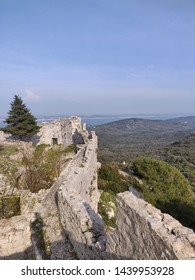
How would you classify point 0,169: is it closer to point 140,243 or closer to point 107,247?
point 107,247

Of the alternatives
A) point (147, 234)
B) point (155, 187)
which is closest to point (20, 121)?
point (155, 187)

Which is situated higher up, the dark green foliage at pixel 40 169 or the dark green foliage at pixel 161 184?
the dark green foliage at pixel 40 169

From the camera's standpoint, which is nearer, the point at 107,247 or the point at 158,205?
the point at 107,247

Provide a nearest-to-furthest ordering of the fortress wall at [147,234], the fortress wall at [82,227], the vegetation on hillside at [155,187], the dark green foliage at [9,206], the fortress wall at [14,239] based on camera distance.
A: the fortress wall at [147,234]
the fortress wall at [82,227]
the fortress wall at [14,239]
the dark green foliage at [9,206]
the vegetation on hillside at [155,187]

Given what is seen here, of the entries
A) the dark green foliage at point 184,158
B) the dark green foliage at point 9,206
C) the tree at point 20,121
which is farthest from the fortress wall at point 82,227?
the dark green foliage at point 184,158

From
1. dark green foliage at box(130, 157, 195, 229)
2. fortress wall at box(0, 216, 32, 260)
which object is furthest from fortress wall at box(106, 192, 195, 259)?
dark green foliage at box(130, 157, 195, 229)

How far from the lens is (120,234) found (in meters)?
4.05

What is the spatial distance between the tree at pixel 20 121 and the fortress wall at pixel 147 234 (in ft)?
50.4

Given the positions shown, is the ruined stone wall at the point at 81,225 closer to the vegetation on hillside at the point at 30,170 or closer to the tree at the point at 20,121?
the vegetation on hillside at the point at 30,170

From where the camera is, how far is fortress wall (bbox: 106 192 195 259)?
2.86m

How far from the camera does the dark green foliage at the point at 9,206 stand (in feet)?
25.5
